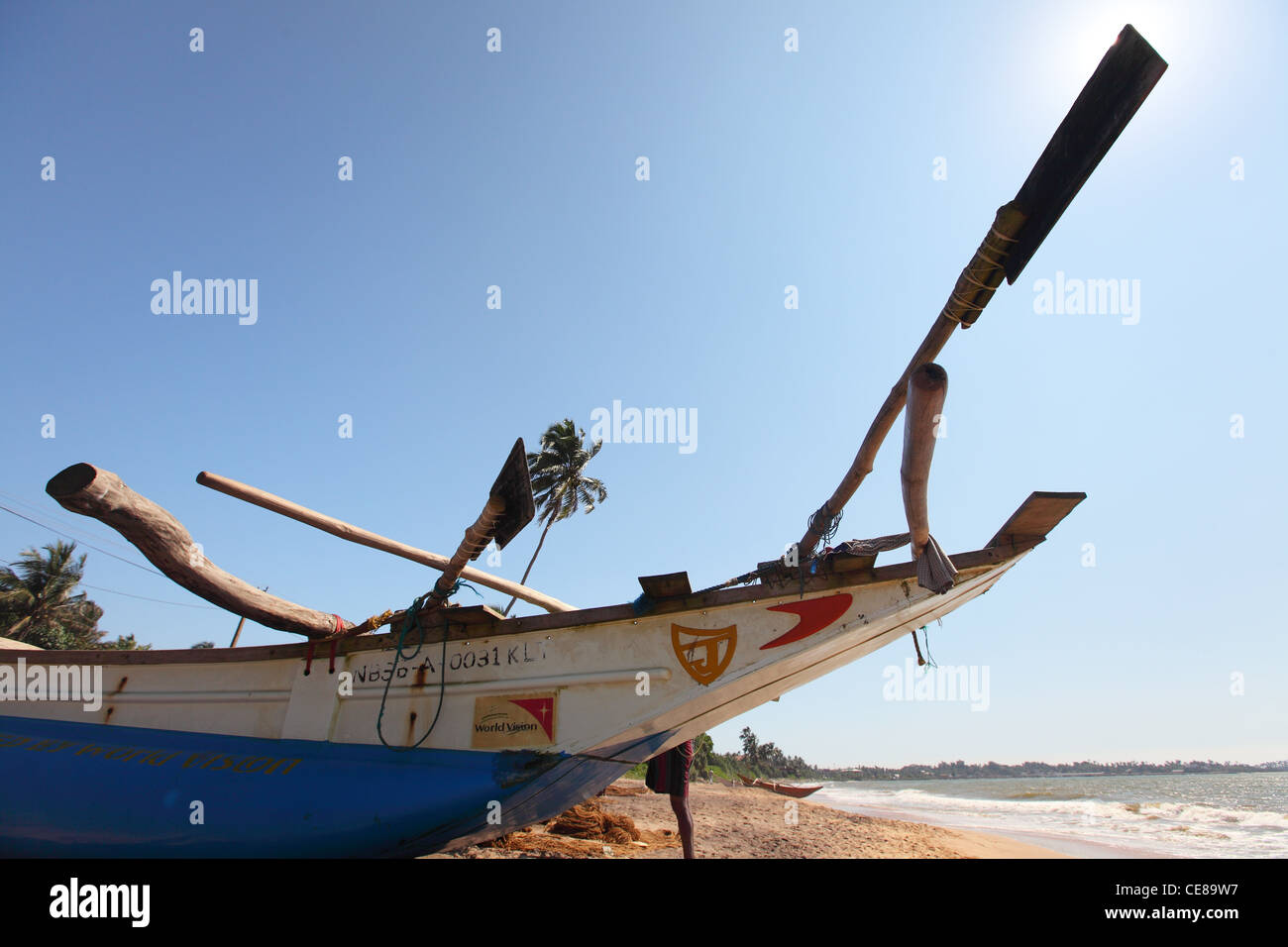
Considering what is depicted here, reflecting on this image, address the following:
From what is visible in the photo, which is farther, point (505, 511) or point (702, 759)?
point (702, 759)

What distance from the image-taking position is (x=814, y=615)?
16.6ft

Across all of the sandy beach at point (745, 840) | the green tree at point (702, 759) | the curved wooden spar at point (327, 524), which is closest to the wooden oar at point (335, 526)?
the curved wooden spar at point (327, 524)

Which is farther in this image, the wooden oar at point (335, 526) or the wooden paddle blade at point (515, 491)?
the wooden oar at point (335, 526)

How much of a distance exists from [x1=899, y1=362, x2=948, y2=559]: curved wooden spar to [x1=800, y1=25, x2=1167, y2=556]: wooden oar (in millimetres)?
523

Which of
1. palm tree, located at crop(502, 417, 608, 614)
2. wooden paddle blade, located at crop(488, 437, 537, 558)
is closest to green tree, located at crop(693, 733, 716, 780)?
palm tree, located at crop(502, 417, 608, 614)

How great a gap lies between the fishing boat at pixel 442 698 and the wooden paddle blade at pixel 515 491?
0.02 metres

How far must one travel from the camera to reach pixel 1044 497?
4594mm

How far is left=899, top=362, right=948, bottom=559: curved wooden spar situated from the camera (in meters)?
3.05

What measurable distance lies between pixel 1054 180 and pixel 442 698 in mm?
5589

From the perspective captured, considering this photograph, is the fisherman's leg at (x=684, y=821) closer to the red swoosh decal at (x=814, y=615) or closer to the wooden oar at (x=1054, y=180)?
the red swoosh decal at (x=814, y=615)

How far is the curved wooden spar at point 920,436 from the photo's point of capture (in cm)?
305

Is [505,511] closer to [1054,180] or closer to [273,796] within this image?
[273,796]

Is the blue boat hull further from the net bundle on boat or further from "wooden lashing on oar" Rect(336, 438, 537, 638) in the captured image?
the net bundle on boat

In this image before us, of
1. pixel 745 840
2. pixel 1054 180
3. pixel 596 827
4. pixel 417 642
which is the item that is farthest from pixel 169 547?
pixel 745 840
